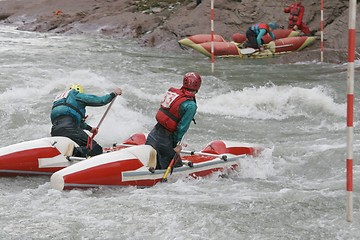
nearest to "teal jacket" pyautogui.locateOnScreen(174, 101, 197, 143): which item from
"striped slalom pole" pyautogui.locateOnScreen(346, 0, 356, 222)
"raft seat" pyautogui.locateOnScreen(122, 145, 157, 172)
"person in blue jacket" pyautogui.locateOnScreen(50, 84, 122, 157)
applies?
"raft seat" pyautogui.locateOnScreen(122, 145, 157, 172)

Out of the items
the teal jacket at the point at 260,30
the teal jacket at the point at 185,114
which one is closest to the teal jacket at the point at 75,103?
the teal jacket at the point at 185,114

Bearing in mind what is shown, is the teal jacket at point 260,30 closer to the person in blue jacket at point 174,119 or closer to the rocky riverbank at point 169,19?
the rocky riverbank at point 169,19

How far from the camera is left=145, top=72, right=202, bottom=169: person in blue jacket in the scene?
19.9 feet

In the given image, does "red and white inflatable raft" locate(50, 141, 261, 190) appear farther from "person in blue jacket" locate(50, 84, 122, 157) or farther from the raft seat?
"person in blue jacket" locate(50, 84, 122, 157)

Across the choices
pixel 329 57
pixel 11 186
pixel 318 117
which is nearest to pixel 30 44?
pixel 329 57

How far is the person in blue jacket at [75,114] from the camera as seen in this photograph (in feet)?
21.8

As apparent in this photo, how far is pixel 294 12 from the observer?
55.3ft

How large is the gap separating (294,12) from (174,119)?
37.6ft

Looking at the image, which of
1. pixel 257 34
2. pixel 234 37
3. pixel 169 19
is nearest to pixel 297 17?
pixel 234 37

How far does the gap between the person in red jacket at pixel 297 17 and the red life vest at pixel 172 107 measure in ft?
37.2

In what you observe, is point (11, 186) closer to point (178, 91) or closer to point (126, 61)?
point (178, 91)

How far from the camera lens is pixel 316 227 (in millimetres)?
4891

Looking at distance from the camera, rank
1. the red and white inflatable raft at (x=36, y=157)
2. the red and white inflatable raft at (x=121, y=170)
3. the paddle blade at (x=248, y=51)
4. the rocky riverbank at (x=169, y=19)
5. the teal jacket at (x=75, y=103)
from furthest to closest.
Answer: the rocky riverbank at (x=169, y=19), the paddle blade at (x=248, y=51), the teal jacket at (x=75, y=103), the red and white inflatable raft at (x=36, y=157), the red and white inflatable raft at (x=121, y=170)

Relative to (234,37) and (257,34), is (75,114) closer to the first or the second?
(257,34)
